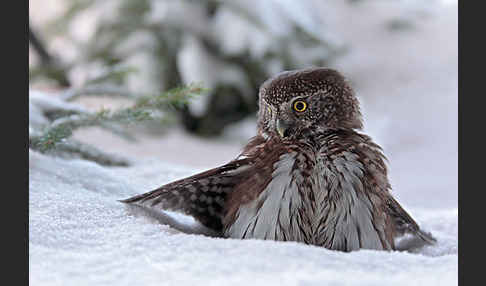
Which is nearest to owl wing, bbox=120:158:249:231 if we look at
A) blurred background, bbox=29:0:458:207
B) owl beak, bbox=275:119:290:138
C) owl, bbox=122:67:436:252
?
owl, bbox=122:67:436:252

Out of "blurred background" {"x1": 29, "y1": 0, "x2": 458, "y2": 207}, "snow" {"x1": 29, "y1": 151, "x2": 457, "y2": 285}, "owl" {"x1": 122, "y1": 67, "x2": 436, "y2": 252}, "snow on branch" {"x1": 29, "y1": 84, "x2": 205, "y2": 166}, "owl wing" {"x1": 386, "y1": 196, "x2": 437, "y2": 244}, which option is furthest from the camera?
"blurred background" {"x1": 29, "y1": 0, "x2": 458, "y2": 207}

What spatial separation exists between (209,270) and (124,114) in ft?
3.39

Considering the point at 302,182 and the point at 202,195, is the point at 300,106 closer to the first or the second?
the point at 302,182

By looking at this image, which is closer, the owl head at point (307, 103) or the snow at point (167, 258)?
the snow at point (167, 258)

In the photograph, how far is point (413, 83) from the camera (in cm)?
610

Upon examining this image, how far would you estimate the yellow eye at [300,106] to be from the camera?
1633mm

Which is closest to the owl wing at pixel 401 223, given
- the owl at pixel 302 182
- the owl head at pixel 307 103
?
the owl at pixel 302 182

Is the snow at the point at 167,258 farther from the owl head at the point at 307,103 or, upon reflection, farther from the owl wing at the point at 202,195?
the owl head at the point at 307,103

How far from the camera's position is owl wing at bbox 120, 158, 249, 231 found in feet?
5.03

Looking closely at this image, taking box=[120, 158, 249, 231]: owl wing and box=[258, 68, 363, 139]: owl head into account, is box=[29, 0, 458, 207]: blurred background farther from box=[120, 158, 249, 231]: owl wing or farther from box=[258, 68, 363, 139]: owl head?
box=[120, 158, 249, 231]: owl wing

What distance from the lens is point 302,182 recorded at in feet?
4.84

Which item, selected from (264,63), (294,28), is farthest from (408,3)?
(264,63)

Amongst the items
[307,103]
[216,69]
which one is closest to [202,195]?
[307,103]

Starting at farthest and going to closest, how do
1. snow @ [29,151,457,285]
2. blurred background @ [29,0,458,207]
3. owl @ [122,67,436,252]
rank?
blurred background @ [29,0,458,207]
owl @ [122,67,436,252]
snow @ [29,151,457,285]
